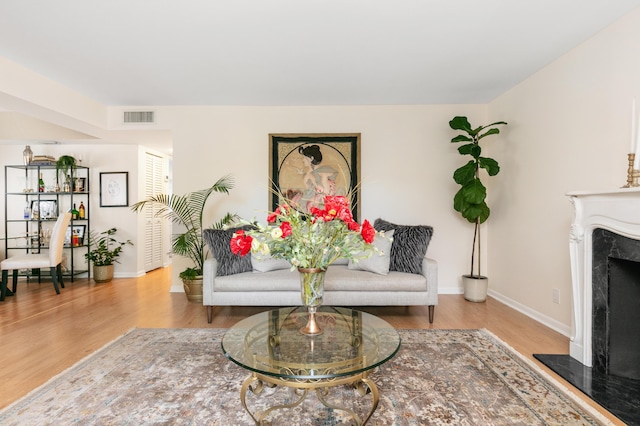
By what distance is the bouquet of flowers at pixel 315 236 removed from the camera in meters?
1.62

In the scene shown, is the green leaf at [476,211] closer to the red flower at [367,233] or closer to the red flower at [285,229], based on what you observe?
the red flower at [367,233]

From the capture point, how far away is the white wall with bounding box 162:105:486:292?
14.1 ft

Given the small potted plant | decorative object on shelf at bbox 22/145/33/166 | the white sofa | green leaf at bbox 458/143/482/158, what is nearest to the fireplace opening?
the white sofa

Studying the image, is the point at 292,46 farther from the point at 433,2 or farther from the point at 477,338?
the point at 477,338

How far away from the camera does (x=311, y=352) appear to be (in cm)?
154

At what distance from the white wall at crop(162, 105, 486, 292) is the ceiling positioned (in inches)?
16.3

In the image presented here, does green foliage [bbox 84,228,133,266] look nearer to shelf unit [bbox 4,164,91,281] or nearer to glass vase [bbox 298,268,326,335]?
shelf unit [bbox 4,164,91,281]

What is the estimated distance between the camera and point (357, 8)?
7.29 ft

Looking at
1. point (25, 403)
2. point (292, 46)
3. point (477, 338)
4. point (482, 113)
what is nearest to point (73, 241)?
point (25, 403)

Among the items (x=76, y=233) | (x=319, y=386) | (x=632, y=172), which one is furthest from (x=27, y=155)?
(x=632, y=172)

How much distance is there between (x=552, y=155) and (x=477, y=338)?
1.80 meters

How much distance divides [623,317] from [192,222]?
4.03 meters

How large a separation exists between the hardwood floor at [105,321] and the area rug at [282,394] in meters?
0.20

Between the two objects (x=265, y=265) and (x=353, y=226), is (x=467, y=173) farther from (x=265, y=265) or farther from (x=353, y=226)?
(x=353, y=226)
